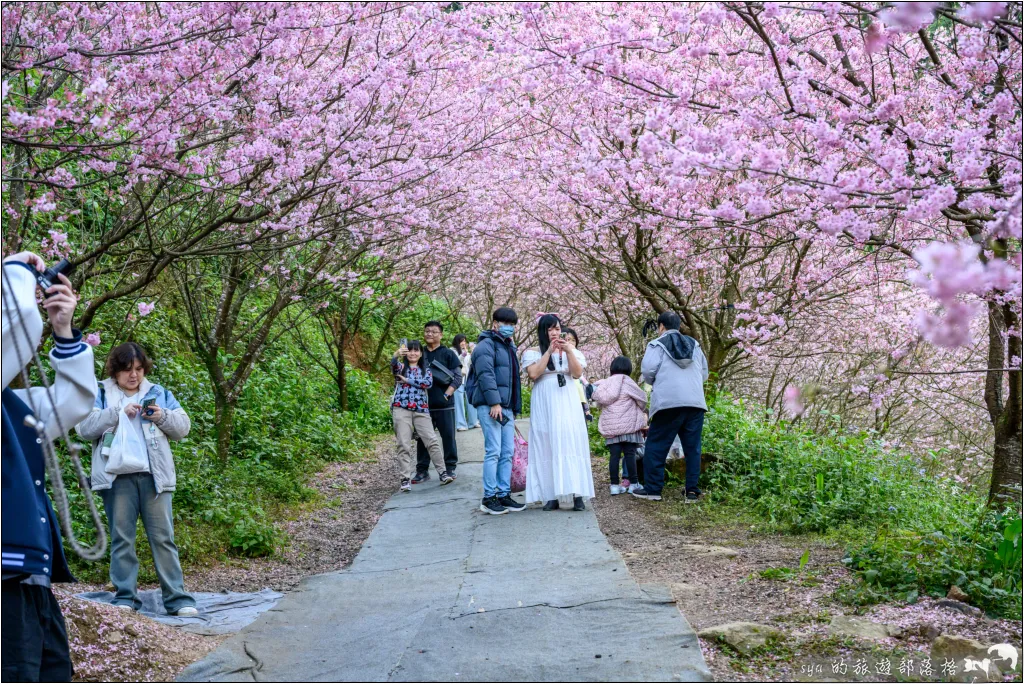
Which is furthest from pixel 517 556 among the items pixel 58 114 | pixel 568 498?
pixel 58 114

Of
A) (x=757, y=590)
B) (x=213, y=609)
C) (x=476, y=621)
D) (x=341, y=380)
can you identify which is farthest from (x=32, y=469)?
(x=341, y=380)

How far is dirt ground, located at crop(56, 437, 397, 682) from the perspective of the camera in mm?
4191

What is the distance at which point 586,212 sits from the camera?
12930mm

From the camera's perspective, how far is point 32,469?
2652 mm

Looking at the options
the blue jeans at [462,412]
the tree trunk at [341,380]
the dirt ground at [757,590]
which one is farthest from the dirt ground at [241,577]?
the blue jeans at [462,412]

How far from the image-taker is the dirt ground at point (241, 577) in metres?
4.19

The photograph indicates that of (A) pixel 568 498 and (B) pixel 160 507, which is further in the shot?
(A) pixel 568 498

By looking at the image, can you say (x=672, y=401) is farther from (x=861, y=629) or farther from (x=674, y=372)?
(x=861, y=629)

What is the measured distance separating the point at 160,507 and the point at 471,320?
22058mm

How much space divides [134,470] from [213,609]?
1.04 m

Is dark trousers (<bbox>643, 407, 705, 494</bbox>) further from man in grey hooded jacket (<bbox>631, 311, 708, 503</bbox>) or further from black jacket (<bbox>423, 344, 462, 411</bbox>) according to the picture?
black jacket (<bbox>423, 344, 462, 411</bbox>)

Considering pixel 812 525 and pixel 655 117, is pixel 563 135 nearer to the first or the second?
pixel 812 525

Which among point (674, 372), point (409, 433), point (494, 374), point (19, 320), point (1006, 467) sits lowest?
point (1006, 467)

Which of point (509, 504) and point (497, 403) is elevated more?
point (497, 403)
